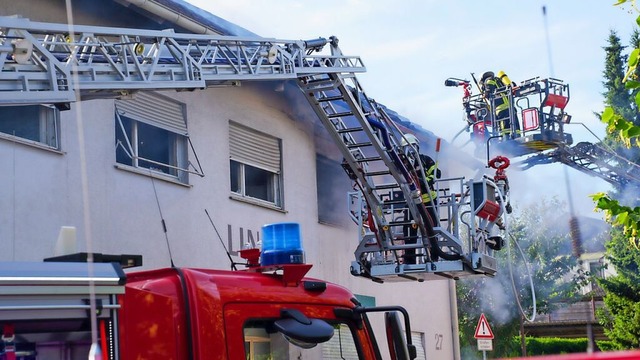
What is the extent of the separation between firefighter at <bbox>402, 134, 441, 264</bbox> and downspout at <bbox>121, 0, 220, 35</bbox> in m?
2.54

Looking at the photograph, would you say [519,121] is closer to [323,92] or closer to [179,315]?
[323,92]

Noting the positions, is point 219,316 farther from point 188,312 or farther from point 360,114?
point 360,114

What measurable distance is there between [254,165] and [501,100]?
7.56 metres

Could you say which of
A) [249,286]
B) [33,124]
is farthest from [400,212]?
[249,286]

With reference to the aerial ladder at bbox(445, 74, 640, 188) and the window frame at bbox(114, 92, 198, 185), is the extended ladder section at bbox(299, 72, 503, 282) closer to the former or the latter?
the window frame at bbox(114, 92, 198, 185)

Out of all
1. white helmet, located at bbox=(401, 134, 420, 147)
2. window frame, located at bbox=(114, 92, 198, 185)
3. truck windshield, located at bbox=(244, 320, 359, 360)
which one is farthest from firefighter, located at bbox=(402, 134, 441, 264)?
truck windshield, located at bbox=(244, 320, 359, 360)

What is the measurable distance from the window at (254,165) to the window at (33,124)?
3116 millimetres

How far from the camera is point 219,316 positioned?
16.2 feet

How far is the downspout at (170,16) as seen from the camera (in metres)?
10.3

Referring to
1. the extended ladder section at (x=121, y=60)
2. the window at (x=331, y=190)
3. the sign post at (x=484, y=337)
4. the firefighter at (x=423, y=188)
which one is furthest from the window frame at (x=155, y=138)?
the sign post at (x=484, y=337)

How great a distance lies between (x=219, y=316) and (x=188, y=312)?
0.17 m

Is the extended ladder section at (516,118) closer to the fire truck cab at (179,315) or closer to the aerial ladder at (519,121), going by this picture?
the aerial ladder at (519,121)

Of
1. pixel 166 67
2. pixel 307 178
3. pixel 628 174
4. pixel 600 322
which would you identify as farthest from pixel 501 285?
pixel 166 67

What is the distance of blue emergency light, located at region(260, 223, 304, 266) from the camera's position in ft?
18.2
